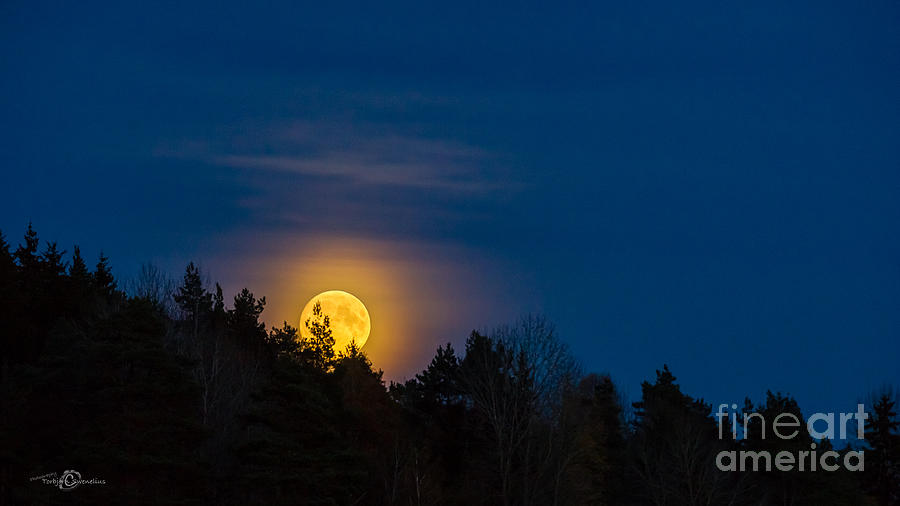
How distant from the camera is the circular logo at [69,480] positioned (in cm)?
3247

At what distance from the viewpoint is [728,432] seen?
3051 inches

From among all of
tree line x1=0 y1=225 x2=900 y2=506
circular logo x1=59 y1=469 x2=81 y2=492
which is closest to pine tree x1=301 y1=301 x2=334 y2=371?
tree line x1=0 y1=225 x2=900 y2=506

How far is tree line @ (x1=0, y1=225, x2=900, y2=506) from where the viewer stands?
113 feet

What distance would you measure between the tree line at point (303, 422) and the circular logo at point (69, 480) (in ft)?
1.23

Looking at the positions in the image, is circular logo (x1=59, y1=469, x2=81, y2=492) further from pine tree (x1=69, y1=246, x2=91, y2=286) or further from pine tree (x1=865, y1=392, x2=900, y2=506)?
pine tree (x1=865, y1=392, x2=900, y2=506)

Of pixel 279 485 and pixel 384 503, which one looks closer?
pixel 279 485

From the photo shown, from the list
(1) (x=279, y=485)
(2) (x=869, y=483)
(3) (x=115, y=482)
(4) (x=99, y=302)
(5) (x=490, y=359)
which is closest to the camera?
(3) (x=115, y=482)

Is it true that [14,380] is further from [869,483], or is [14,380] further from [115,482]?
[869,483]

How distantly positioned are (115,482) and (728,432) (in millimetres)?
55404

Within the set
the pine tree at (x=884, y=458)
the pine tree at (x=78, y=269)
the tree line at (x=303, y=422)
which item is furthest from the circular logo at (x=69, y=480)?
the pine tree at (x=884, y=458)

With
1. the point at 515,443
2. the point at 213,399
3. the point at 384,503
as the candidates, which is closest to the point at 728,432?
the point at 515,443

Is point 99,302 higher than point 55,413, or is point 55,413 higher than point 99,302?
point 99,302

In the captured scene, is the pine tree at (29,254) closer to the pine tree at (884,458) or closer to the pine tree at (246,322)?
the pine tree at (246,322)

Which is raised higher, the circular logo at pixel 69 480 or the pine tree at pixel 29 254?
→ the pine tree at pixel 29 254
